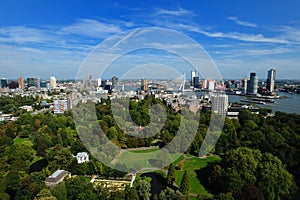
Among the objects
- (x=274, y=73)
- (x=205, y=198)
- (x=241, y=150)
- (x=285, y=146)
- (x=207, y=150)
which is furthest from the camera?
(x=274, y=73)

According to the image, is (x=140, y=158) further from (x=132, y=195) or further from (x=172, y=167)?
(x=132, y=195)

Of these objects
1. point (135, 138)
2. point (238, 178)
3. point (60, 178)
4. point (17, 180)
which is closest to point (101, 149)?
point (60, 178)

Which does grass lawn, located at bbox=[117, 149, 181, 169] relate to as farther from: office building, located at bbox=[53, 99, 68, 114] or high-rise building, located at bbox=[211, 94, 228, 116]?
office building, located at bbox=[53, 99, 68, 114]

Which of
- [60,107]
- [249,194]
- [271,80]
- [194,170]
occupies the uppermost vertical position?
[271,80]

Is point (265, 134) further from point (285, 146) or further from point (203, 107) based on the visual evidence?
point (203, 107)

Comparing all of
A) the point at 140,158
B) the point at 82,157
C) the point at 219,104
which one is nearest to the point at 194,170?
the point at 140,158

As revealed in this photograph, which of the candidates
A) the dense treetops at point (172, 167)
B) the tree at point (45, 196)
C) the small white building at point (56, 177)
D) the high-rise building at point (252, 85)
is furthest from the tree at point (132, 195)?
the high-rise building at point (252, 85)
